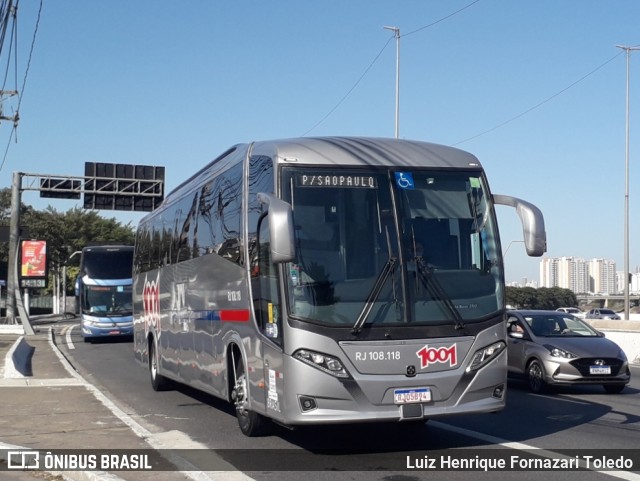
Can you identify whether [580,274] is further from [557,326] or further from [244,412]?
[244,412]

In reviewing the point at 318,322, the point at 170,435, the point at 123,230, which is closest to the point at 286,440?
the point at 170,435

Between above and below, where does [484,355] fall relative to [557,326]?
above

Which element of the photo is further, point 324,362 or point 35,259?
point 35,259

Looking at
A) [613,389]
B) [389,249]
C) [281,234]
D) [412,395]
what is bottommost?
[613,389]

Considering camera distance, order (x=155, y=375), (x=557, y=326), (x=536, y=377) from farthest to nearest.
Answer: (x=155, y=375)
(x=557, y=326)
(x=536, y=377)

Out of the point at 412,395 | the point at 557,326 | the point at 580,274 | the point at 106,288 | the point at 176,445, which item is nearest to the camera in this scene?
the point at 412,395

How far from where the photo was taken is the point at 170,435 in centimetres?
1066

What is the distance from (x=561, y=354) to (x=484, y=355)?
6889 mm

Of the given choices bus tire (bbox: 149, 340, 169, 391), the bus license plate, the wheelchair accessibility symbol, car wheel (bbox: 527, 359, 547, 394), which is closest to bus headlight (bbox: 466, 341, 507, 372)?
the bus license plate

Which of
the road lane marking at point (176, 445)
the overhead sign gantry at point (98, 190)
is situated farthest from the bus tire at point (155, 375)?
the overhead sign gantry at point (98, 190)

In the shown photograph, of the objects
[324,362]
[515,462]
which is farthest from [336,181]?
[515,462]

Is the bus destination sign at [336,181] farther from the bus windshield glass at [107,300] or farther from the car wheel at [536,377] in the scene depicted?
the bus windshield glass at [107,300]

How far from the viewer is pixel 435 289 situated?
9.17m

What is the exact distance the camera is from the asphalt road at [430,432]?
Result: 28.5 ft
